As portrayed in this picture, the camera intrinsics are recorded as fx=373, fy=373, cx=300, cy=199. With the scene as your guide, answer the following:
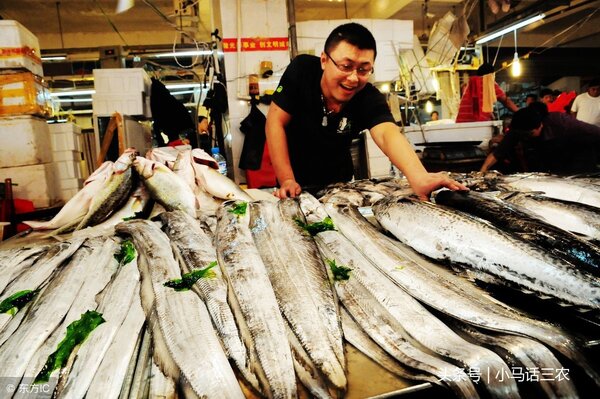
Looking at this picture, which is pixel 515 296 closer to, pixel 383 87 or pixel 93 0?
pixel 383 87

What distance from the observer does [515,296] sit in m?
1.70

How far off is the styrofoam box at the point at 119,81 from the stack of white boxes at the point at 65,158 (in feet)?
3.20

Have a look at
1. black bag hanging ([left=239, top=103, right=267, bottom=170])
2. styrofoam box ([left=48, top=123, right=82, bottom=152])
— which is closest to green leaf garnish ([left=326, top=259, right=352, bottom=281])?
black bag hanging ([left=239, top=103, right=267, bottom=170])

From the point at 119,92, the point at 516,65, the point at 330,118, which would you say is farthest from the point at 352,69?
the point at 516,65

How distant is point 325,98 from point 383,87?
362 cm

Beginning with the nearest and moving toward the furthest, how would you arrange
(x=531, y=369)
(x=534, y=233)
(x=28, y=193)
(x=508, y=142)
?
(x=531, y=369)
(x=534, y=233)
(x=28, y=193)
(x=508, y=142)

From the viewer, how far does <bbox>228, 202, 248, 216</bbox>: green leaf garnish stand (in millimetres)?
2303

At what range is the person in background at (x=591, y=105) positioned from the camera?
8883mm

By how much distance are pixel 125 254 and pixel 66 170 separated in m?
4.72

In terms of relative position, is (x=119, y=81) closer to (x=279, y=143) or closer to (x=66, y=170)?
(x=66, y=170)

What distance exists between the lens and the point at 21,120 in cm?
499

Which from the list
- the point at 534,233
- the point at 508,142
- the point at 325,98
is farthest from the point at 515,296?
the point at 508,142

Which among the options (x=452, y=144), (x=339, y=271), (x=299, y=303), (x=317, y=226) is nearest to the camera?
(x=299, y=303)

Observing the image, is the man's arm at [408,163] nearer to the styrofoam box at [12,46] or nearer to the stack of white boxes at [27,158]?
the stack of white boxes at [27,158]
